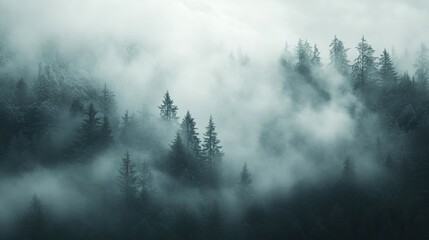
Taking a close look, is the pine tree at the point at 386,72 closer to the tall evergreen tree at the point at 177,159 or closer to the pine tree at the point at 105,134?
the tall evergreen tree at the point at 177,159

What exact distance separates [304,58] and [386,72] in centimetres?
2434

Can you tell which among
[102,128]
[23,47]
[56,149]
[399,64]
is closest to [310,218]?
[102,128]

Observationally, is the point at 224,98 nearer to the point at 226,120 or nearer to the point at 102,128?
the point at 226,120

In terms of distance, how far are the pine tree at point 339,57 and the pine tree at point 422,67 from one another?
1796 centimetres

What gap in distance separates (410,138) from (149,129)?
5797 centimetres

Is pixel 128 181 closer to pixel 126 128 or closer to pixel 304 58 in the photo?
pixel 126 128

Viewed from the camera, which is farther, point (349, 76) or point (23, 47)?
point (23, 47)

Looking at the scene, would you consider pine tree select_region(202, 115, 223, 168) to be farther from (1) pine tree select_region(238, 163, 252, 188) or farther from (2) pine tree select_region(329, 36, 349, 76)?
(2) pine tree select_region(329, 36, 349, 76)

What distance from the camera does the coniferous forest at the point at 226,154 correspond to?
99625 mm

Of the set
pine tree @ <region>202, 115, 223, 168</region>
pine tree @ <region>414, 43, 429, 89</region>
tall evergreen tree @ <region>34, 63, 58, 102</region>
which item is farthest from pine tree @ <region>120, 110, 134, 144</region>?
pine tree @ <region>414, 43, 429, 89</region>

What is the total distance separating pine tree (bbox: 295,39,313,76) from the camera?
145250 mm

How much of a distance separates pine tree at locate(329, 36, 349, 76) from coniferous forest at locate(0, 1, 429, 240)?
1.66 feet

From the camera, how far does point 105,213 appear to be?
102688mm

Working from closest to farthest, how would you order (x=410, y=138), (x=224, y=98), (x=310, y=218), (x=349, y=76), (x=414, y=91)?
(x=310, y=218) < (x=410, y=138) < (x=414, y=91) < (x=349, y=76) < (x=224, y=98)
